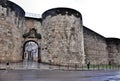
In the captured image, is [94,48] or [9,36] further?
[94,48]

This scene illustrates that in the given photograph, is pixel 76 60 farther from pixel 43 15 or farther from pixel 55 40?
pixel 43 15

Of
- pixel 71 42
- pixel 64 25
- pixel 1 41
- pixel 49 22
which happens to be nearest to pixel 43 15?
pixel 49 22

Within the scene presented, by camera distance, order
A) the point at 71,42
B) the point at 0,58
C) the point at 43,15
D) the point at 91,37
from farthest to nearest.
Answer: the point at 91,37 < the point at 43,15 < the point at 71,42 < the point at 0,58

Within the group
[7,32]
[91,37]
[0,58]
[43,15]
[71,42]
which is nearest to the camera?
[0,58]

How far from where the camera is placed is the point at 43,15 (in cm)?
2158

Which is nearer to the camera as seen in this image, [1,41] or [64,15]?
[1,41]

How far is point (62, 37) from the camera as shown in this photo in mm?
19141

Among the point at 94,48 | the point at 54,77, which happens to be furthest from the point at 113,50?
the point at 54,77

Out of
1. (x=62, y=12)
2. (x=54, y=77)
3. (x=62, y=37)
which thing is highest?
(x=62, y=12)

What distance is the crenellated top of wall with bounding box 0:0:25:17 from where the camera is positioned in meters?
17.9

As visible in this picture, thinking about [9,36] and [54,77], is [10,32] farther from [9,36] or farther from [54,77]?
[54,77]

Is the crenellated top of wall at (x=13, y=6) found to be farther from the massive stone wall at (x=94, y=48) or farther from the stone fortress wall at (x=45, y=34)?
the massive stone wall at (x=94, y=48)

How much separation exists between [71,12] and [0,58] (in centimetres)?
922

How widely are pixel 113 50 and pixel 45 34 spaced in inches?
485
